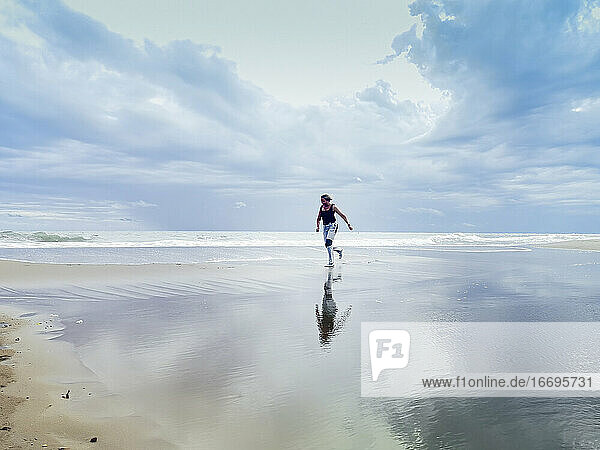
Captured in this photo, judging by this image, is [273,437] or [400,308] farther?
[400,308]

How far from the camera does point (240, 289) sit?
11352 millimetres

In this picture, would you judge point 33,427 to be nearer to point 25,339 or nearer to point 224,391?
point 224,391

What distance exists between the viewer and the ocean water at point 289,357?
3.54m

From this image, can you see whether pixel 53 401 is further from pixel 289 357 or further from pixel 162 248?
pixel 162 248

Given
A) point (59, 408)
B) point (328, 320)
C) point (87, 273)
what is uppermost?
point (87, 273)

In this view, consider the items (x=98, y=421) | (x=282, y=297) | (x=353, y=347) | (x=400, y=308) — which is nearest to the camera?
(x=98, y=421)

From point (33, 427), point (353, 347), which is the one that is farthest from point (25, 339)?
point (353, 347)

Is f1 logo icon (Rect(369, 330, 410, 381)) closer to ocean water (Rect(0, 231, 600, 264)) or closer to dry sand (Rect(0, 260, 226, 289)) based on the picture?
dry sand (Rect(0, 260, 226, 289))

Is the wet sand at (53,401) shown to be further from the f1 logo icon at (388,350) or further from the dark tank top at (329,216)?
the dark tank top at (329,216)

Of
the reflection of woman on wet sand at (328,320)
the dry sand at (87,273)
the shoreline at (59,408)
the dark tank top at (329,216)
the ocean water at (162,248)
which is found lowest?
the shoreline at (59,408)

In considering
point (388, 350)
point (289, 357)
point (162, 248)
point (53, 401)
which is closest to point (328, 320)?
point (388, 350)

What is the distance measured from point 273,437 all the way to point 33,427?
1.88m

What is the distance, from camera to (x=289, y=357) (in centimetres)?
551

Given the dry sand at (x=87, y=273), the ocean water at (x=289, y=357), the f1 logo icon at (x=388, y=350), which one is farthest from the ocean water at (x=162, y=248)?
the f1 logo icon at (x=388, y=350)
